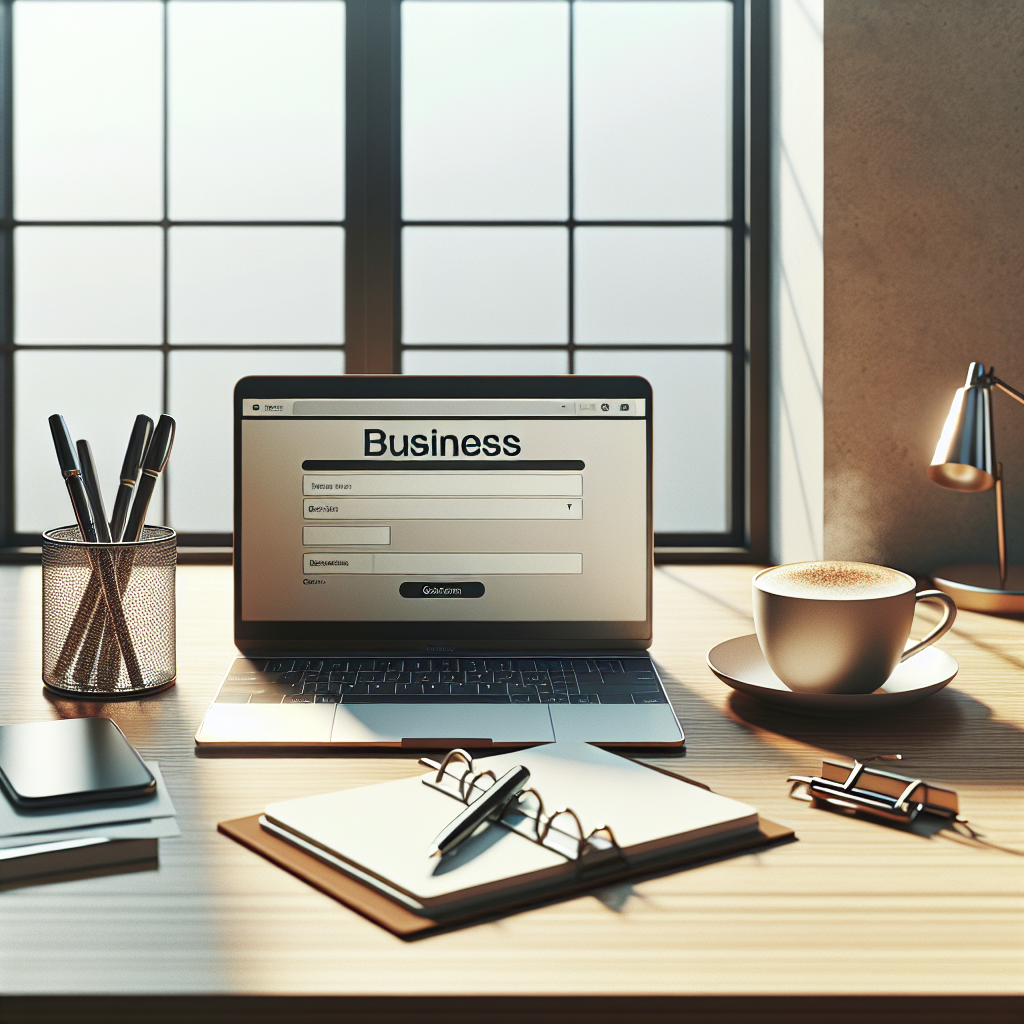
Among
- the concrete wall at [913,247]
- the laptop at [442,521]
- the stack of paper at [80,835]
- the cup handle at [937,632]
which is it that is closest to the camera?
the stack of paper at [80,835]

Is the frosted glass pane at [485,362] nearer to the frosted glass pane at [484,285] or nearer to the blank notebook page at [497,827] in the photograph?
the frosted glass pane at [484,285]

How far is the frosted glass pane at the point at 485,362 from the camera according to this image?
5.86ft

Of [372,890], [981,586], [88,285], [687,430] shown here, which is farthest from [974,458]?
[88,285]

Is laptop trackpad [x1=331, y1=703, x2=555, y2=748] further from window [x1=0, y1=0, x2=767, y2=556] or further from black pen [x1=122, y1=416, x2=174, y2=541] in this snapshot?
window [x1=0, y1=0, x2=767, y2=556]

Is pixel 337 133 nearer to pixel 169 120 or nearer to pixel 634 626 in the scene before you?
pixel 169 120

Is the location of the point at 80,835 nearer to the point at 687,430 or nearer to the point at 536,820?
the point at 536,820

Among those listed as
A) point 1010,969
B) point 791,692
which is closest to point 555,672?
point 791,692

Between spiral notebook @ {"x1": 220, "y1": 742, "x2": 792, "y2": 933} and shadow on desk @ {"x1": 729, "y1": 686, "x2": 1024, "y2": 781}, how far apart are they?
175mm

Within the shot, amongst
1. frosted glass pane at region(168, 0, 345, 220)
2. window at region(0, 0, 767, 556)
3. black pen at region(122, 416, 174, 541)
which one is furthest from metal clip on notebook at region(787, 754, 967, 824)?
frosted glass pane at region(168, 0, 345, 220)

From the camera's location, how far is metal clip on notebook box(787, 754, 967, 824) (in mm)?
628

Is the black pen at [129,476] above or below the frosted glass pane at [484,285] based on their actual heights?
below

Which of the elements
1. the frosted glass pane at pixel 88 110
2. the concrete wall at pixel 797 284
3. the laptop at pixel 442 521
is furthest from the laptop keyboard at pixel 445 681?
the frosted glass pane at pixel 88 110

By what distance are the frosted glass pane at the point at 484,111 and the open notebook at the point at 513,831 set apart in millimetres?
1328

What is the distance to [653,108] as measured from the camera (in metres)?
1.77
